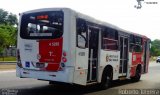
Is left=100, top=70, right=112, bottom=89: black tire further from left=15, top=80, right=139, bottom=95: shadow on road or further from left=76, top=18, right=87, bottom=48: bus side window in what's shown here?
left=76, top=18, right=87, bottom=48: bus side window

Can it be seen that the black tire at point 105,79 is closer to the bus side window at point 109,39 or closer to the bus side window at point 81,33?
the bus side window at point 109,39

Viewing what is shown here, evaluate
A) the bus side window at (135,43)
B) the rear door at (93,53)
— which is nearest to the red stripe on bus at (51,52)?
the rear door at (93,53)

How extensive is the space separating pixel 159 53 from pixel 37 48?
170358 mm

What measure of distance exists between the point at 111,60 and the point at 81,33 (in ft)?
11.5

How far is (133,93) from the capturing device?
1494 centimetres

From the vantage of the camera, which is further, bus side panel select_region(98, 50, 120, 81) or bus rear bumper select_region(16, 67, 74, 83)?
bus side panel select_region(98, 50, 120, 81)

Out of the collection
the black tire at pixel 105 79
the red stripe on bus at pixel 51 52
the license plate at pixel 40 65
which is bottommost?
the black tire at pixel 105 79

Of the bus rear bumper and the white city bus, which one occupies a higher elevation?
the white city bus

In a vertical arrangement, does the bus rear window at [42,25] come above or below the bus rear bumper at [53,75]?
above

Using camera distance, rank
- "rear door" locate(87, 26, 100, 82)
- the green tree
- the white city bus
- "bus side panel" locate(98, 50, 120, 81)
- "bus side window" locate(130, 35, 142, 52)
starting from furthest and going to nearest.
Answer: the green tree
"bus side window" locate(130, 35, 142, 52)
"bus side panel" locate(98, 50, 120, 81)
"rear door" locate(87, 26, 100, 82)
the white city bus

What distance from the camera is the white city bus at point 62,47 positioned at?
12.5 metres

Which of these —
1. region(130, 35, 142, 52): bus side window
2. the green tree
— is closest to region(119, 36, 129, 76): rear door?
region(130, 35, 142, 52): bus side window

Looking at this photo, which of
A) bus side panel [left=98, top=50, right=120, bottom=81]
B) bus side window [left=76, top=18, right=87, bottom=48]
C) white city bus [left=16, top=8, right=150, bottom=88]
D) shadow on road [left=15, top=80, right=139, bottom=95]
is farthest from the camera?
bus side panel [left=98, top=50, right=120, bottom=81]

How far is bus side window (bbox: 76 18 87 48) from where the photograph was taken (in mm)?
13013
